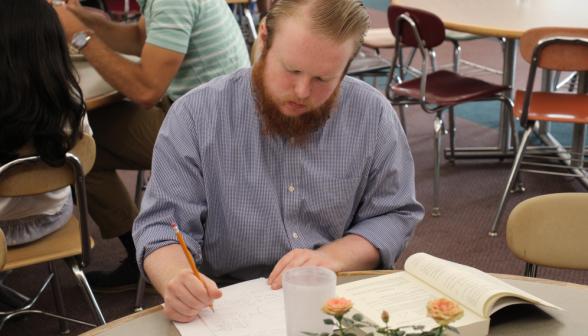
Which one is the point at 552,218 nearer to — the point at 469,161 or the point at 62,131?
the point at 62,131

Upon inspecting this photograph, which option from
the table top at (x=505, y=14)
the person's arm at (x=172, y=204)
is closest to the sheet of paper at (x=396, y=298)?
the person's arm at (x=172, y=204)

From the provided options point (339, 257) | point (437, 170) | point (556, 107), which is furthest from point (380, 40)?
point (339, 257)

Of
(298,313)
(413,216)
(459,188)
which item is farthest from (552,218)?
(459,188)

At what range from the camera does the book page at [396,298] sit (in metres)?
0.89

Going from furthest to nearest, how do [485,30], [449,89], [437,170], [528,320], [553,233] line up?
[449,89], [437,170], [485,30], [553,233], [528,320]

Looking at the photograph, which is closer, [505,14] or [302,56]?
[302,56]

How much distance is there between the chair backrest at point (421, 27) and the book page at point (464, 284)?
219 centimetres

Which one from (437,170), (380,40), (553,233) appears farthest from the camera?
(380,40)

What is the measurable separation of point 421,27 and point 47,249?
2.16 metres

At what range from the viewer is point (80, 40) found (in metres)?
2.25

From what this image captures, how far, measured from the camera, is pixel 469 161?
3.79 metres

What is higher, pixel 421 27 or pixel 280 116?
pixel 280 116

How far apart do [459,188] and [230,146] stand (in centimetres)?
239

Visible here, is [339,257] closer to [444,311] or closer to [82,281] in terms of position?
[444,311]
